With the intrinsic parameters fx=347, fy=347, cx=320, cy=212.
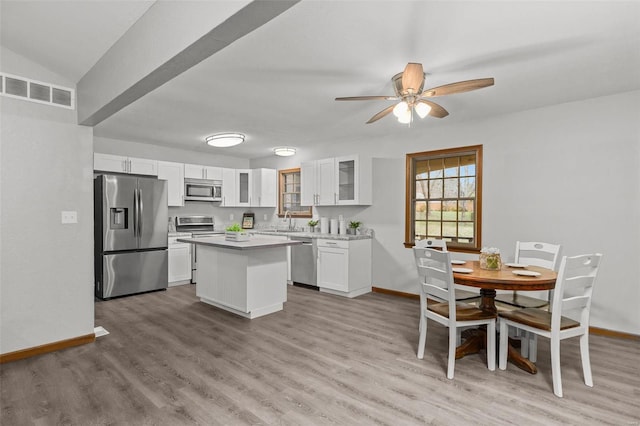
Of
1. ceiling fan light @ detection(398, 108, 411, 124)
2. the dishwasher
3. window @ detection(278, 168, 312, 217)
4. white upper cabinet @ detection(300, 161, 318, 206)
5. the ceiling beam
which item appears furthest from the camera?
window @ detection(278, 168, 312, 217)

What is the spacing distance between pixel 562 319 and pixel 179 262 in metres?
5.21

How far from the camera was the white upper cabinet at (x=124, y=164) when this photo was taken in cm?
522

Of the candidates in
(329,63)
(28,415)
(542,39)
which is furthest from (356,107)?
(28,415)

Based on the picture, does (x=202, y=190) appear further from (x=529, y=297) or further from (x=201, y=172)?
(x=529, y=297)

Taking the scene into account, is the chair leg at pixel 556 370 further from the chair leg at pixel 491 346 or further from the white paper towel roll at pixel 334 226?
the white paper towel roll at pixel 334 226

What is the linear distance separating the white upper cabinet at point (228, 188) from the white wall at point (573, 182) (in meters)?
3.69

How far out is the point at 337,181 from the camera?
5625mm

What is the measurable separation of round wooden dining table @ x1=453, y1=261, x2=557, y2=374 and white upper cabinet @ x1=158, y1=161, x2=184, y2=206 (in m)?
4.83

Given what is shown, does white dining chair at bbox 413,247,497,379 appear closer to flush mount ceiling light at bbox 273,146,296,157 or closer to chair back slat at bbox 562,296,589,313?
chair back slat at bbox 562,296,589,313

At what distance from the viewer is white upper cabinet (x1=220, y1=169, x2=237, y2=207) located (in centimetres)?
676

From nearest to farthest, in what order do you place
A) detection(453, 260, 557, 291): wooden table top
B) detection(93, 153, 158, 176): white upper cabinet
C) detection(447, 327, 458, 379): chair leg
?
1. detection(453, 260, 557, 291): wooden table top
2. detection(447, 327, 458, 379): chair leg
3. detection(93, 153, 158, 176): white upper cabinet

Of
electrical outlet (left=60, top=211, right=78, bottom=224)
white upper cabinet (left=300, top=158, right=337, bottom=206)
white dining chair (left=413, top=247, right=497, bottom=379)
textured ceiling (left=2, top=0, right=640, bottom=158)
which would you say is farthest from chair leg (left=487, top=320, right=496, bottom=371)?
electrical outlet (left=60, top=211, right=78, bottom=224)

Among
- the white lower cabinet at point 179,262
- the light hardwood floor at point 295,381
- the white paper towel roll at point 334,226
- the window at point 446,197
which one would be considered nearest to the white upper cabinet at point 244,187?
the white lower cabinet at point 179,262

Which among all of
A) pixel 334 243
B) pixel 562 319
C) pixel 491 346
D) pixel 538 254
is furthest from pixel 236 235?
pixel 538 254
